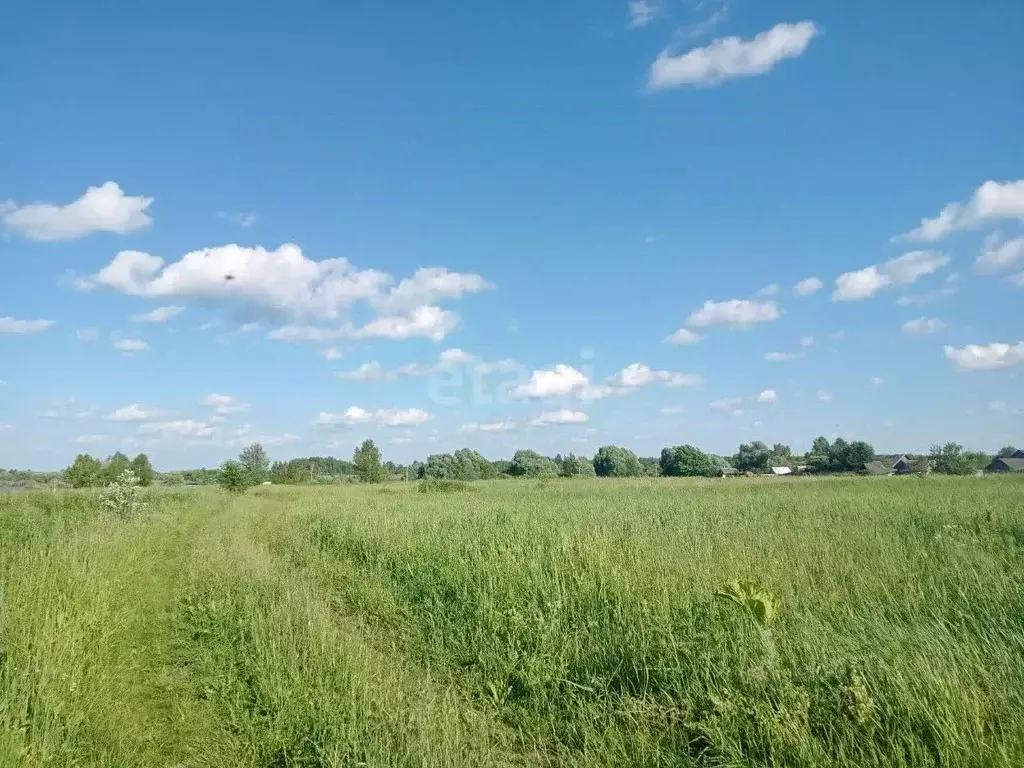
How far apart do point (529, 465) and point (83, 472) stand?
172 ft

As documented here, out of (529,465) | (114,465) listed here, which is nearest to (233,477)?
(114,465)

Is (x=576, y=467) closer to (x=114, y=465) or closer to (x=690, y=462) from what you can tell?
(x=690, y=462)

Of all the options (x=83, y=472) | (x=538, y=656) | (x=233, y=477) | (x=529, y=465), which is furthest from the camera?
(x=529, y=465)

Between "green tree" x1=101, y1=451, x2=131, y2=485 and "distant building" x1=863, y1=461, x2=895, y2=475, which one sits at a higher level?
"green tree" x1=101, y1=451, x2=131, y2=485

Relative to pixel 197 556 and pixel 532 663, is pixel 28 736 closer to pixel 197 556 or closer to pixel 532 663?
pixel 532 663

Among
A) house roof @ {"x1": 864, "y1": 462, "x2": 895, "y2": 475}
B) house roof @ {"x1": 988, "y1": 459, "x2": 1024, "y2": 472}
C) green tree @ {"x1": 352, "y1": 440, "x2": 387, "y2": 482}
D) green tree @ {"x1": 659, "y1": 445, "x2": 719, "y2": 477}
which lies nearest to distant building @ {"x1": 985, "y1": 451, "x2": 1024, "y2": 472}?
house roof @ {"x1": 988, "y1": 459, "x2": 1024, "y2": 472}

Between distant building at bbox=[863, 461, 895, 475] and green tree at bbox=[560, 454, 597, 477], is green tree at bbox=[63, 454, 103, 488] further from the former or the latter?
distant building at bbox=[863, 461, 895, 475]

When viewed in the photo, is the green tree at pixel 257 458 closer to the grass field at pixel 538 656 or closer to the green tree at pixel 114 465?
the green tree at pixel 114 465

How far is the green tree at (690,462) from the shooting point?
82875 mm

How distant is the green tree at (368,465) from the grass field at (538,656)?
75261 mm

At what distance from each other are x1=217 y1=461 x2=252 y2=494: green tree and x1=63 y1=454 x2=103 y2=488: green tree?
20.7 metres

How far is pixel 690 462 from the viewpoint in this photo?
8406 cm

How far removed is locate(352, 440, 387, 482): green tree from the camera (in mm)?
83938

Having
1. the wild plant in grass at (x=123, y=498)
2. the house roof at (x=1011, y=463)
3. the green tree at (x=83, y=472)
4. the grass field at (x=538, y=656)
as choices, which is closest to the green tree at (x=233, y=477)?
the green tree at (x=83, y=472)
